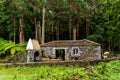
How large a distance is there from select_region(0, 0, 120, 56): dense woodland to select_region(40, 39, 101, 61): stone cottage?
4.74m

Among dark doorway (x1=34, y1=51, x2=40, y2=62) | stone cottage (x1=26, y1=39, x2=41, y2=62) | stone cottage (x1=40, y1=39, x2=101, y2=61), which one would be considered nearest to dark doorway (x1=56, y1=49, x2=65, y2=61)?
stone cottage (x1=40, y1=39, x2=101, y2=61)

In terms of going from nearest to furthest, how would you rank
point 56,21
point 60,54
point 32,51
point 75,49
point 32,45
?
point 32,51 → point 32,45 → point 75,49 → point 60,54 → point 56,21

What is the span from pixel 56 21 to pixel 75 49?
36.9ft

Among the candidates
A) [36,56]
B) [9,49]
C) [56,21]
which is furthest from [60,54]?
[56,21]

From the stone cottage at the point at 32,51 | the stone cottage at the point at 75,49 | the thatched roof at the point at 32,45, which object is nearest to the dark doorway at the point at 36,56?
the stone cottage at the point at 32,51

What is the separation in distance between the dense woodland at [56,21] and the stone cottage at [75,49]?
187 inches

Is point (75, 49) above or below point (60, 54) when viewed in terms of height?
above

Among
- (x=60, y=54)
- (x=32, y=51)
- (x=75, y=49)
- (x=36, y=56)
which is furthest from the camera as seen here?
(x=60, y=54)

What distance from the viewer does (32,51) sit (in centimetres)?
3447

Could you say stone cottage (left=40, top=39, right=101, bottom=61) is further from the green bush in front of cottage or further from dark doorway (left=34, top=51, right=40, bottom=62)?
the green bush in front of cottage

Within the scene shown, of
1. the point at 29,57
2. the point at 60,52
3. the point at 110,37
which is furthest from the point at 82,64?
the point at 110,37

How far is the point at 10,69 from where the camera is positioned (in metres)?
26.6

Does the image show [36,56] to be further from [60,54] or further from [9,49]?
[9,49]

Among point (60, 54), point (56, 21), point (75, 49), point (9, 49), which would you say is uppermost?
point (56, 21)
